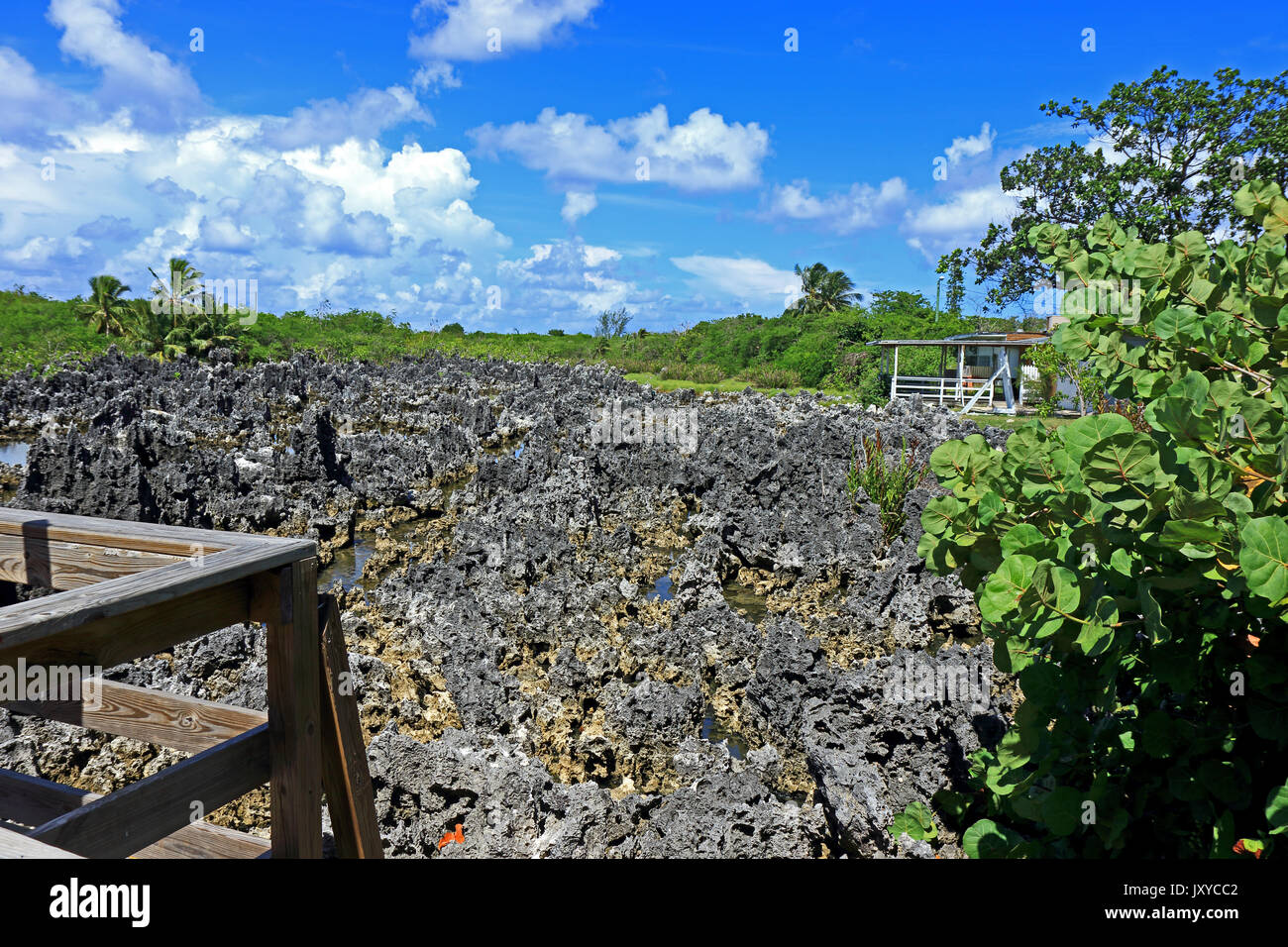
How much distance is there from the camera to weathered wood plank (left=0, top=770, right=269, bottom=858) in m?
2.16

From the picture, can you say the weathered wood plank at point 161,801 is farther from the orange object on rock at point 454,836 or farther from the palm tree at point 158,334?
the palm tree at point 158,334

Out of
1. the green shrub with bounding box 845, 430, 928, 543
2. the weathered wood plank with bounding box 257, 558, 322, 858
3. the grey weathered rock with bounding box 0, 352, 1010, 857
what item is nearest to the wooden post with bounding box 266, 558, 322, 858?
the weathered wood plank with bounding box 257, 558, 322, 858

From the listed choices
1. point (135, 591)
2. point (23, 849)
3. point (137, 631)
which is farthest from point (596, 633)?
A: point (23, 849)

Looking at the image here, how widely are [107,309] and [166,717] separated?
149 ft

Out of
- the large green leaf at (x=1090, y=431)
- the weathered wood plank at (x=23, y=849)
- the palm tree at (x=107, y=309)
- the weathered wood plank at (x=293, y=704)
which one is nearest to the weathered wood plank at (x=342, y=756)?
the weathered wood plank at (x=293, y=704)

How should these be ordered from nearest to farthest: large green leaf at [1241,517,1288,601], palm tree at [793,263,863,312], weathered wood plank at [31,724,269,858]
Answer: large green leaf at [1241,517,1288,601], weathered wood plank at [31,724,269,858], palm tree at [793,263,863,312]

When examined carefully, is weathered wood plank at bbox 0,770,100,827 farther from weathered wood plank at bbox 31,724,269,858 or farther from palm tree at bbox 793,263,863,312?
palm tree at bbox 793,263,863,312

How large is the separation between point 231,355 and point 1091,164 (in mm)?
33659

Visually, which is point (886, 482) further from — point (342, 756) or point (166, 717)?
point (166, 717)

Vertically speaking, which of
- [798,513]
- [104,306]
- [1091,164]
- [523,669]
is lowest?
[523,669]

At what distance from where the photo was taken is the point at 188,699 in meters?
2.44
